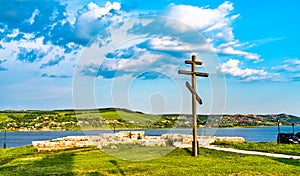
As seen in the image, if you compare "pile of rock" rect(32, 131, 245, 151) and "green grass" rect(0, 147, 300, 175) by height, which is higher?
"pile of rock" rect(32, 131, 245, 151)

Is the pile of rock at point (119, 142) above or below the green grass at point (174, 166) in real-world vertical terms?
above

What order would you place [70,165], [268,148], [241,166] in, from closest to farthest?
1. [241,166]
2. [70,165]
3. [268,148]

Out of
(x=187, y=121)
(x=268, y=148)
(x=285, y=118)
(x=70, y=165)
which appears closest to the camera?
(x=70, y=165)

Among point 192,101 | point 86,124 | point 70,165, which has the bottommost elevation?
point 70,165

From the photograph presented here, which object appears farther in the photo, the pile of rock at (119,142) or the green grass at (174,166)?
the pile of rock at (119,142)

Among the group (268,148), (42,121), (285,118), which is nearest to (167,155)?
(268,148)

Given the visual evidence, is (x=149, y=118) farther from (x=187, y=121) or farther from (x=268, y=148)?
(x=268, y=148)

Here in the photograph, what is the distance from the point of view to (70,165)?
16047mm

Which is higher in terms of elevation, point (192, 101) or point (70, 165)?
point (192, 101)

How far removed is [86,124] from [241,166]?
8.13m

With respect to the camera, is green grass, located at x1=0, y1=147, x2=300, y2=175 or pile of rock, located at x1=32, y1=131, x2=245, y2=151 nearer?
green grass, located at x1=0, y1=147, x2=300, y2=175

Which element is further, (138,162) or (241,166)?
(138,162)

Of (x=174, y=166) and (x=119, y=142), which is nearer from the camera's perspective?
(x=174, y=166)

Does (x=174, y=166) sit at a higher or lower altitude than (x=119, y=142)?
lower
